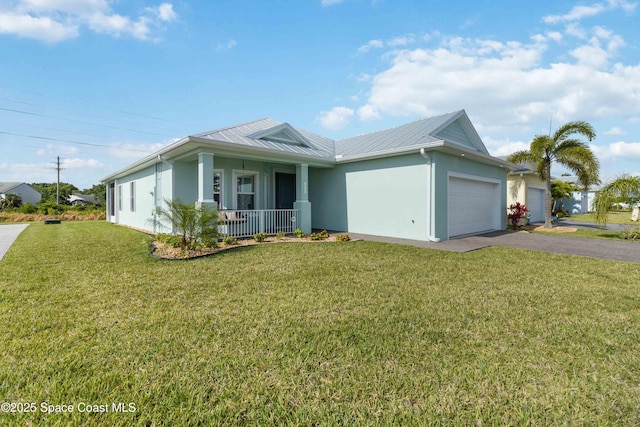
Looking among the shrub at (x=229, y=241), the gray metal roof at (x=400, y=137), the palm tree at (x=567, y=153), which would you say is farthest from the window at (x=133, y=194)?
the palm tree at (x=567, y=153)

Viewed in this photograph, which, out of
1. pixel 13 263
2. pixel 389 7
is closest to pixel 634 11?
pixel 389 7

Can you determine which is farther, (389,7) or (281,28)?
(281,28)

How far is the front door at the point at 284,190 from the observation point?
1377 cm

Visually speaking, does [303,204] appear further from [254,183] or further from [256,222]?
[254,183]

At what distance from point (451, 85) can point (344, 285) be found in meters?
13.4

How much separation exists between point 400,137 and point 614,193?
8332mm

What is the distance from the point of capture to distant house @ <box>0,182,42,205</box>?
48.0 m

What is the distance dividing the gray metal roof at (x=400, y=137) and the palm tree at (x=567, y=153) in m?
4.73

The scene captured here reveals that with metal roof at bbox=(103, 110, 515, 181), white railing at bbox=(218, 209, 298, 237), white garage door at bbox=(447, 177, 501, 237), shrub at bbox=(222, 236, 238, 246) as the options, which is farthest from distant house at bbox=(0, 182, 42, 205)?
white garage door at bbox=(447, 177, 501, 237)

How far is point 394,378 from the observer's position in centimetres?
261

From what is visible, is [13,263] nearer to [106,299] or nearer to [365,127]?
[106,299]

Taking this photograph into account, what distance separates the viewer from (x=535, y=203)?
21.5 metres

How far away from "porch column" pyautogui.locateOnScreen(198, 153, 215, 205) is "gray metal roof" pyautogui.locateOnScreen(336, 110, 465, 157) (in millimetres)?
5600

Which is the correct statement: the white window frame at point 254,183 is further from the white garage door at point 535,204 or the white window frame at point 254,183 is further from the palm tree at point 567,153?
the white garage door at point 535,204
